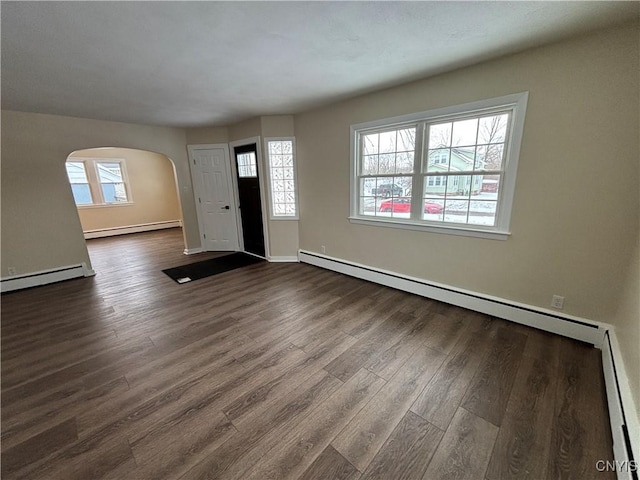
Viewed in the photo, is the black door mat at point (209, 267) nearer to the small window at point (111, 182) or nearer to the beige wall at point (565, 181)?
the beige wall at point (565, 181)

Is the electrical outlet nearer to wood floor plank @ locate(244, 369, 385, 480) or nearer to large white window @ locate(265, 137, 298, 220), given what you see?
wood floor plank @ locate(244, 369, 385, 480)

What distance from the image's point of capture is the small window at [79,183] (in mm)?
6623

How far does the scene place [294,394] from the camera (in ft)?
5.84

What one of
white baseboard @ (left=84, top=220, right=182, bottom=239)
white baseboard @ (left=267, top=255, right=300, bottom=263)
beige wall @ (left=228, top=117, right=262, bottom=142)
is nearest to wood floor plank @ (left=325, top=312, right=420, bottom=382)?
white baseboard @ (left=267, top=255, right=300, bottom=263)

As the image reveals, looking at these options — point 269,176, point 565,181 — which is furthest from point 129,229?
point 565,181

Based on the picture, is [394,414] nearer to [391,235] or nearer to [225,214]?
[391,235]

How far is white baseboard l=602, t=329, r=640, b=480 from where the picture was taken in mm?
1197

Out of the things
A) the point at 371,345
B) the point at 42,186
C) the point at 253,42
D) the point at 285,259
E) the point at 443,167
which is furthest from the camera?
the point at 285,259

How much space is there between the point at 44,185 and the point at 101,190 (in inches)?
154

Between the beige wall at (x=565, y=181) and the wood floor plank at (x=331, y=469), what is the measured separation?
69.0 inches

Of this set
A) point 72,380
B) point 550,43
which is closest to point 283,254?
point 72,380

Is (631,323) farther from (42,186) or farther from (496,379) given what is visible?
(42,186)

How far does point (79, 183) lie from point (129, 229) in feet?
5.30

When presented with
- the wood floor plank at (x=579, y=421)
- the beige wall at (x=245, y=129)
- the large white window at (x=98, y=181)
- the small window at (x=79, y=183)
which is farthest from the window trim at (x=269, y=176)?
the small window at (x=79, y=183)
